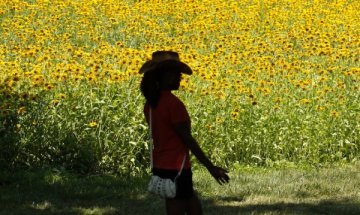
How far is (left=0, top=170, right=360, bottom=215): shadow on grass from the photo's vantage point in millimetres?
6793

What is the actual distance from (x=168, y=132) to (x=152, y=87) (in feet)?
0.95

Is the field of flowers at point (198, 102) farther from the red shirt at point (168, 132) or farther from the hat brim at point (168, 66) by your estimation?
the hat brim at point (168, 66)

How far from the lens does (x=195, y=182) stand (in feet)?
24.9

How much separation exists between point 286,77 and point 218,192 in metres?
2.87

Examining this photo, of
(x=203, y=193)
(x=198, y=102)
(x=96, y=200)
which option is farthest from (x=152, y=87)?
(x=198, y=102)

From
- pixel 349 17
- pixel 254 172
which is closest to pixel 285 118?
pixel 254 172

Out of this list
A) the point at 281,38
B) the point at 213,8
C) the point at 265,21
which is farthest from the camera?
the point at 213,8

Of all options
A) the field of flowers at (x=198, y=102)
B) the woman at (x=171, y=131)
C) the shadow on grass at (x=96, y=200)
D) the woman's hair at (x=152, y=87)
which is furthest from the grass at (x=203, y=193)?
the woman's hair at (x=152, y=87)

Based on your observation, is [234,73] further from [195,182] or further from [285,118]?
[195,182]

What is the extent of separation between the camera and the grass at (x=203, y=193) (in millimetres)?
6836

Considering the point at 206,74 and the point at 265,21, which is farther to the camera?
the point at 265,21

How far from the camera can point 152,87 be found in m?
5.00

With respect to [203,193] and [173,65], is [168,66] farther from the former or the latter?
[203,193]

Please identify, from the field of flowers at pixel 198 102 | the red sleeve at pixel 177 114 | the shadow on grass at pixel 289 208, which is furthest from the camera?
the field of flowers at pixel 198 102
